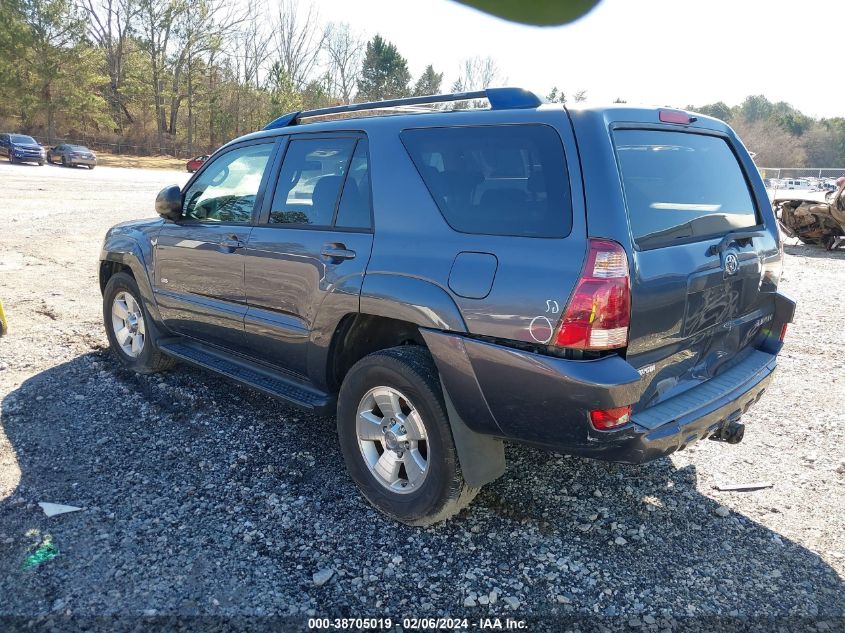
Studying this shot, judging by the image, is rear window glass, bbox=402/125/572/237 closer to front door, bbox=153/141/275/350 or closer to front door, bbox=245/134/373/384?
front door, bbox=245/134/373/384

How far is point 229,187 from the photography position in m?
4.28

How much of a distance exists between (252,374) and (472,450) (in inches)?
66.9

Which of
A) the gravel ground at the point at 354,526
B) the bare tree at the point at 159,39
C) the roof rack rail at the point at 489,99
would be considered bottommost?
the gravel ground at the point at 354,526

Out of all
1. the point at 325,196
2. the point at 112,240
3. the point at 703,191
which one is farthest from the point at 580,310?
the point at 112,240

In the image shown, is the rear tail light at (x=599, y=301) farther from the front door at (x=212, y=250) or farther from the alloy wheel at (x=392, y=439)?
the front door at (x=212, y=250)

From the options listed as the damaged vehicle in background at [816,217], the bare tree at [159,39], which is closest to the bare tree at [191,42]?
the bare tree at [159,39]

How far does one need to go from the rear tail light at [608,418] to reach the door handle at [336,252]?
56.4 inches

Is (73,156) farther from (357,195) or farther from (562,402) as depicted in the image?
(562,402)

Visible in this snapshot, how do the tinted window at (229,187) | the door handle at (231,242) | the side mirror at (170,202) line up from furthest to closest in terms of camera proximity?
the side mirror at (170,202) → the tinted window at (229,187) → the door handle at (231,242)

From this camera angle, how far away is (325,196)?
3543mm

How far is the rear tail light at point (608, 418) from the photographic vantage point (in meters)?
2.50

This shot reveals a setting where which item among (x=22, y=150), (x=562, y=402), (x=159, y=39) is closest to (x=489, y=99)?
(x=562, y=402)

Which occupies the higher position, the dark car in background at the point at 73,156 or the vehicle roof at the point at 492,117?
the vehicle roof at the point at 492,117

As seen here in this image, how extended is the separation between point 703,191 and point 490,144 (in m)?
1.13
